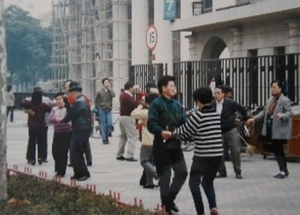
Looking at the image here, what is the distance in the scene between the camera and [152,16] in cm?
4972

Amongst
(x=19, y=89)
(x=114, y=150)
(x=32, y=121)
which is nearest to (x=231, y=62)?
(x=114, y=150)

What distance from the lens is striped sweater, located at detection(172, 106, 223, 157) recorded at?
30.6ft

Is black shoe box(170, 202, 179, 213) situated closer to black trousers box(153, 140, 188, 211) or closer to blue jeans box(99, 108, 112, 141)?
black trousers box(153, 140, 188, 211)

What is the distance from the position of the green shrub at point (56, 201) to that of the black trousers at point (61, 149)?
4.07 metres

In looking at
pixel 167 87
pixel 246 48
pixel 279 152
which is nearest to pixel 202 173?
pixel 167 87

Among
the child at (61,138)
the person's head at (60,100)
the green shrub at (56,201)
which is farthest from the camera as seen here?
the person's head at (60,100)

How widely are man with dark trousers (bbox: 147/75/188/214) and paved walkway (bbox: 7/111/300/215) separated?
0.88m

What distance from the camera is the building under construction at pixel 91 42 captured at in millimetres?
53375

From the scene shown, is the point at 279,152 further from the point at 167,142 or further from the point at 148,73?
the point at 148,73

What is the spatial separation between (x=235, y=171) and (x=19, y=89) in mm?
Answer: 85980

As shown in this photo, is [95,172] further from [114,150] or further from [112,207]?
[112,207]

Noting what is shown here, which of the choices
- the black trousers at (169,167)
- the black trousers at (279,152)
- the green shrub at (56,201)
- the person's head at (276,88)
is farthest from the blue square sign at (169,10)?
the black trousers at (169,167)

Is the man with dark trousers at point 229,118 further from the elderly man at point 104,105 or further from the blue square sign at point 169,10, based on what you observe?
the blue square sign at point 169,10

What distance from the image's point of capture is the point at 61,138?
14664 millimetres
